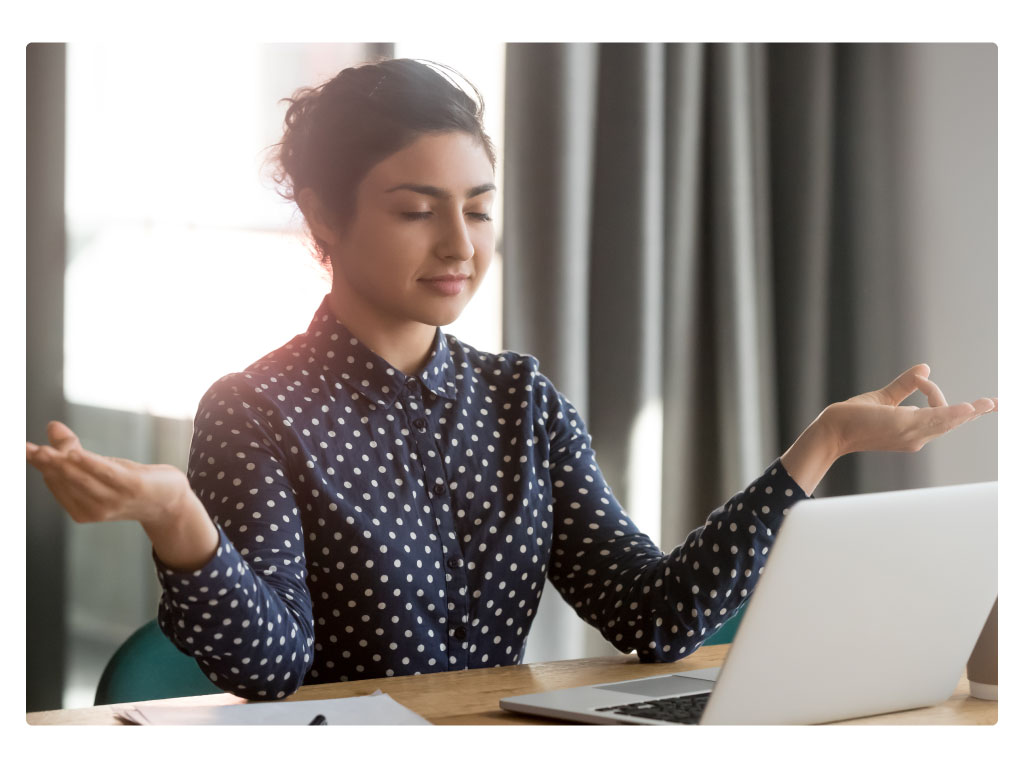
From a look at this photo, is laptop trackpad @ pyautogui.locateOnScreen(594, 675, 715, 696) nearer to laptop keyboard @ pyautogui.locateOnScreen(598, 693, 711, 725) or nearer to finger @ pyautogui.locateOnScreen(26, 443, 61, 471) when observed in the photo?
laptop keyboard @ pyautogui.locateOnScreen(598, 693, 711, 725)

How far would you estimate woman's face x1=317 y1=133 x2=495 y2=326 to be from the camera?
1130mm

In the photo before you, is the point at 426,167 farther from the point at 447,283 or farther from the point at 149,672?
the point at 149,672

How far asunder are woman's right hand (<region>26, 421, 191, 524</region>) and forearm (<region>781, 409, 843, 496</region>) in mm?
552

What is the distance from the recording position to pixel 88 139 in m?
1.45

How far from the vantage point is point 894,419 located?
975mm

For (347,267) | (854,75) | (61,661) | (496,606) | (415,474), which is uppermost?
(854,75)

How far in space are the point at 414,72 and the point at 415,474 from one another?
420 millimetres

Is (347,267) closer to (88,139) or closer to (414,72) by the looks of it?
(414,72)

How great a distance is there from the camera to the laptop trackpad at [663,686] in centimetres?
91

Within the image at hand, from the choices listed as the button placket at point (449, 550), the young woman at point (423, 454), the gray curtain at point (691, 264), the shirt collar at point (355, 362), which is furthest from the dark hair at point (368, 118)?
the gray curtain at point (691, 264)

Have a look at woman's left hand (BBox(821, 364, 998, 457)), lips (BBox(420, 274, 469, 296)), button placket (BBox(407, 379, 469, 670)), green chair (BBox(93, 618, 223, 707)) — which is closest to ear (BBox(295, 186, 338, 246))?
lips (BBox(420, 274, 469, 296))

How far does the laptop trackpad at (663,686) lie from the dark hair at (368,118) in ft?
1.84
